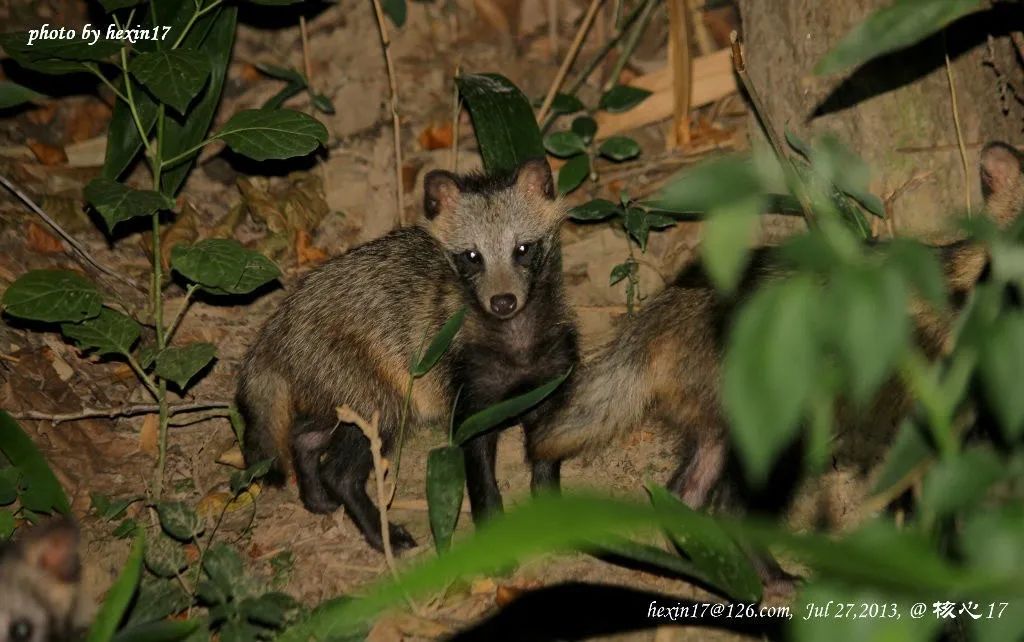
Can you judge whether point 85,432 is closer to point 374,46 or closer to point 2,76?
point 2,76

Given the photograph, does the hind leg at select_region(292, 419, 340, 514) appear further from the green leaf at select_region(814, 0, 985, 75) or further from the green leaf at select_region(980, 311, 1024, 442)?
the green leaf at select_region(980, 311, 1024, 442)

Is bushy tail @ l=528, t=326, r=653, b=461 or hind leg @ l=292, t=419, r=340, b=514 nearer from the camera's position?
bushy tail @ l=528, t=326, r=653, b=461

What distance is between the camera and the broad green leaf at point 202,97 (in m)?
5.87

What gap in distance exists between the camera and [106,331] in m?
5.29

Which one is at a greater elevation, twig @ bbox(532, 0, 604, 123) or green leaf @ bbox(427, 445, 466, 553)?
twig @ bbox(532, 0, 604, 123)

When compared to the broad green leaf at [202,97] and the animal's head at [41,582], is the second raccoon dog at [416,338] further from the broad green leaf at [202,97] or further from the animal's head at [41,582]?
the animal's head at [41,582]

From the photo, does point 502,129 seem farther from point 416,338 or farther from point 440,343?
point 440,343

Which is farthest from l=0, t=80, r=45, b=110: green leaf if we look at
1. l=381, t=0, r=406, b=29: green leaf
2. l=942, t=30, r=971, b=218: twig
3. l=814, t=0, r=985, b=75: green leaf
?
l=814, t=0, r=985, b=75: green leaf

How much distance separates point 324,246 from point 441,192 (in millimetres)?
1403

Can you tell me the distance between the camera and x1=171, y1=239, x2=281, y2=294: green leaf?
5.23m

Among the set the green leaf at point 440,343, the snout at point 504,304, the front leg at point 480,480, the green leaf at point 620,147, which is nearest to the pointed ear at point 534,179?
the snout at point 504,304

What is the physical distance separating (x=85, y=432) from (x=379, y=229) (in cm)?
219

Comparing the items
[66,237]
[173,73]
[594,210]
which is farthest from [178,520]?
[594,210]

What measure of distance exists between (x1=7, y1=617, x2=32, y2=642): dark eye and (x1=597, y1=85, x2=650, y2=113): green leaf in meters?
4.54
